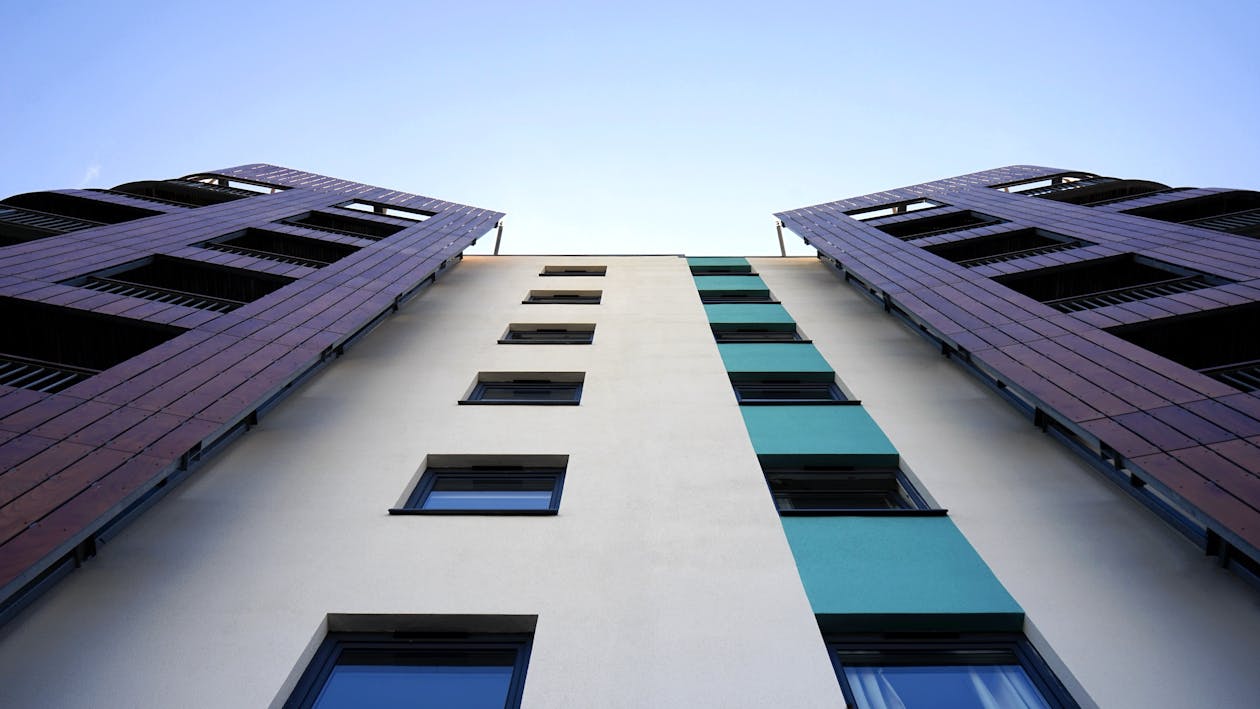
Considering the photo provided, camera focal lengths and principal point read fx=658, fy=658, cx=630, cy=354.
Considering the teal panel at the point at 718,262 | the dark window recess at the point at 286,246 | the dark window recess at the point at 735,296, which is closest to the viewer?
the dark window recess at the point at 286,246

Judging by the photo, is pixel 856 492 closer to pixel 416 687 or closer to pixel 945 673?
pixel 945 673

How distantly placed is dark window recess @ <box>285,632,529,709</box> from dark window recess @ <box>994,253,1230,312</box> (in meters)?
11.5

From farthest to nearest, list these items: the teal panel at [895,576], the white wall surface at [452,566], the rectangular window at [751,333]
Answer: the rectangular window at [751,333] < the teal panel at [895,576] < the white wall surface at [452,566]

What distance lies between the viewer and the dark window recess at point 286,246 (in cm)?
1611

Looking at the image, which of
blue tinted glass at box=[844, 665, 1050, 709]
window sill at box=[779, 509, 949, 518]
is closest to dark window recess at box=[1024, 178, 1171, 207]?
window sill at box=[779, 509, 949, 518]

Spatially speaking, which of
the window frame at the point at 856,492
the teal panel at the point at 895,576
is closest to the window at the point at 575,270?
the window frame at the point at 856,492

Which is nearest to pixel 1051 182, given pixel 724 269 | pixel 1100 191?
pixel 1100 191

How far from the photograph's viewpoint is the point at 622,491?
823cm

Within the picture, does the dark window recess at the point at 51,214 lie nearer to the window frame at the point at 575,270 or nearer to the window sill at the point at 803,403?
the window frame at the point at 575,270

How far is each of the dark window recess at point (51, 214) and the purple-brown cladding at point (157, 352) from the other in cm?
13

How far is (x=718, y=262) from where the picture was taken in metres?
21.7

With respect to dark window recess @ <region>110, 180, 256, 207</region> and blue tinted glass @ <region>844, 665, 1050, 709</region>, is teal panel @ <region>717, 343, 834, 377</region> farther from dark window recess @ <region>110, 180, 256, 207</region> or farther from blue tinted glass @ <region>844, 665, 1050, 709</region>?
dark window recess @ <region>110, 180, 256, 207</region>

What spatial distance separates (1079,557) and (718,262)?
1565 centimetres

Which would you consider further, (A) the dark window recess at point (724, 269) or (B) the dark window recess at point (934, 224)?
(A) the dark window recess at point (724, 269)
